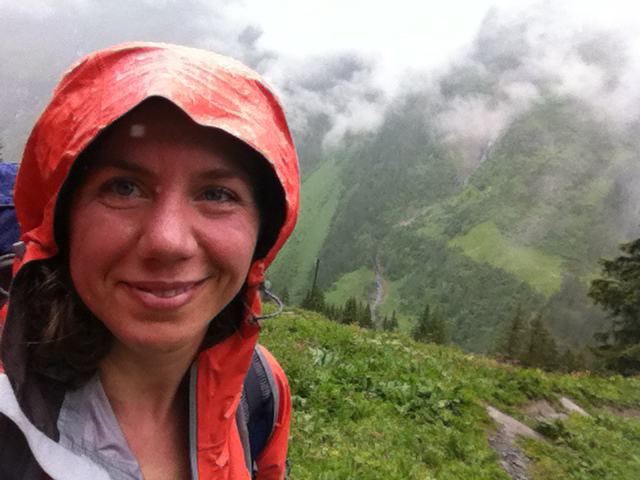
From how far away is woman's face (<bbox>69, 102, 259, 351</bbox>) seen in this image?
54.7 inches

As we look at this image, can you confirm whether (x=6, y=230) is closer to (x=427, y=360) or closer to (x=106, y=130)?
(x=106, y=130)

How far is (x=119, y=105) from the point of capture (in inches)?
52.0

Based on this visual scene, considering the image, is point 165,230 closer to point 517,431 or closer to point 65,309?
point 65,309

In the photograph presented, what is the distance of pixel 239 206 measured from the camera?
158 cm

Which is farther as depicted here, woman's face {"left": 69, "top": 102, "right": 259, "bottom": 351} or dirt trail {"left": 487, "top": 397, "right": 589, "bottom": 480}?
dirt trail {"left": 487, "top": 397, "right": 589, "bottom": 480}

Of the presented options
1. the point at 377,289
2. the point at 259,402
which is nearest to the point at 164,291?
the point at 259,402

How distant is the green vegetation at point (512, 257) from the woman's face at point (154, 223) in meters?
157

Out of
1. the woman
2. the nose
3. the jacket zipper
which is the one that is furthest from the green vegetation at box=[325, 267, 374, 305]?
the nose

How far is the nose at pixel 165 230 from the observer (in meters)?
1.38

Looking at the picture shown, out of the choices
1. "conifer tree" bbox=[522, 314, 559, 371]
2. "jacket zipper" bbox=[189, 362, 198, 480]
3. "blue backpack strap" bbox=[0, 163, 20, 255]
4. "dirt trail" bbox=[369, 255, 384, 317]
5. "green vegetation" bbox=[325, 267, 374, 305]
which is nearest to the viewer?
"jacket zipper" bbox=[189, 362, 198, 480]

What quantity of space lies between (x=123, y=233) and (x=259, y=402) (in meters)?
1.18

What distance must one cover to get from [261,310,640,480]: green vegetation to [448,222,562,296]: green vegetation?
146 m

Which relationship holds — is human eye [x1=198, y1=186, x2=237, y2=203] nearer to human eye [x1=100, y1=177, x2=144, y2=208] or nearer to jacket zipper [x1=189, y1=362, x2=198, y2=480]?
human eye [x1=100, y1=177, x2=144, y2=208]

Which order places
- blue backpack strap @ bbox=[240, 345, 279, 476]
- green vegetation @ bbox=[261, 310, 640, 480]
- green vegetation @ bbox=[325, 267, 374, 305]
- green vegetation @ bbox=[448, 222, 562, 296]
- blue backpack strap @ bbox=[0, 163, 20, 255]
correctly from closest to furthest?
blue backpack strap @ bbox=[240, 345, 279, 476] → blue backpack strap @ bbox=[0, 163, 20, 255] → green vegetation @ bbox=[261, 310, 640, 480] → green vegetation @ bbox=[448, 222, 562, 296] → green vegetation @ bbox=[325, 267, 374, 305]
